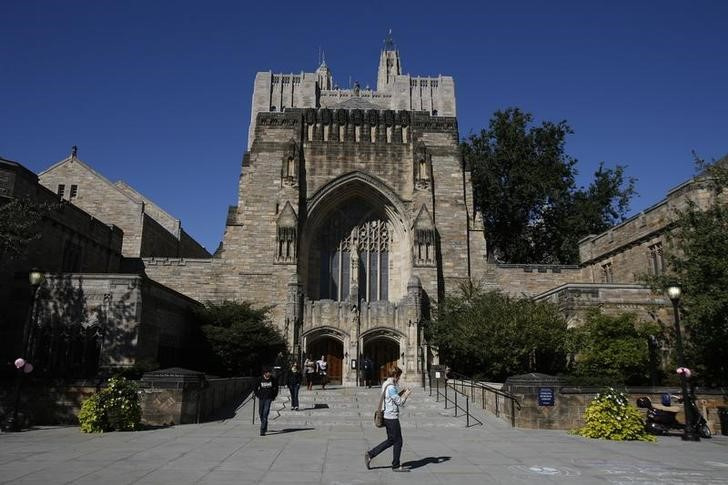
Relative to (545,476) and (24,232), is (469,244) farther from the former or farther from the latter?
(545,476)

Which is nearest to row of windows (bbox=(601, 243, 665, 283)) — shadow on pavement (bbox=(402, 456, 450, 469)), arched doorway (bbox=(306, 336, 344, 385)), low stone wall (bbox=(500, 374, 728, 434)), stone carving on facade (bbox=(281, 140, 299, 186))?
low stone wall (bbox=(500, 374, 728, 434))

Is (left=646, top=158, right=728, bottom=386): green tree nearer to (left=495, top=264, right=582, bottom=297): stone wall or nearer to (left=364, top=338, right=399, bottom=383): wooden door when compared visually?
(left=495, top=264, right=582, bottom=297): stone wall

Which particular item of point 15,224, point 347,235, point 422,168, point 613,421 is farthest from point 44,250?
point 613,421

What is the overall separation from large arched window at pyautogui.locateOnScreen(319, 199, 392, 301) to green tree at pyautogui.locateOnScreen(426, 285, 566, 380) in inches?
315

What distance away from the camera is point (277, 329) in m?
27.1

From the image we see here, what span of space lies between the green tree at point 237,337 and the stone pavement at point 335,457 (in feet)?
29.3

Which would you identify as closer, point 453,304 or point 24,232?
point 24,232

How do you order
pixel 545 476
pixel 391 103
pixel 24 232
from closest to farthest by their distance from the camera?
pixel 545 476, pixel 24 232, pixel 391 103

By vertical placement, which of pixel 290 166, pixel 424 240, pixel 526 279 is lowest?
pixel 526 279

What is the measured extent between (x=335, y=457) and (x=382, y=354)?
1869 centimetres

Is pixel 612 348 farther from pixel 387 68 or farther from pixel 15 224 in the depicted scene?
pixel 387 68

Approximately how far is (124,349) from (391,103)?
74.5 meters

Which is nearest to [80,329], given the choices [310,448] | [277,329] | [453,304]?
[277,329]

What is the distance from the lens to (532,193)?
39938 mm
